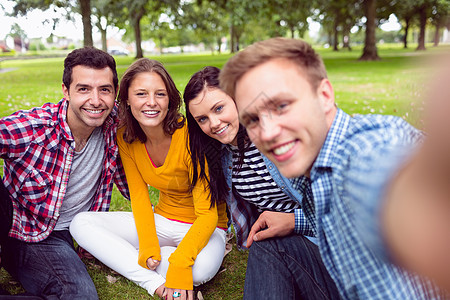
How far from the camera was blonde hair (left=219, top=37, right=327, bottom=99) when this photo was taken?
1.52 m

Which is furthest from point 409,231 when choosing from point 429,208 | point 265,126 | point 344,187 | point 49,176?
point 49,176

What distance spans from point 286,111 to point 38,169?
200 cm

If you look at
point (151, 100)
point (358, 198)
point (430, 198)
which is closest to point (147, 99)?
point (151, 100)

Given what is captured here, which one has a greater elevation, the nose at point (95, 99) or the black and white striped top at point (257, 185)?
the nose at point (95, 99)

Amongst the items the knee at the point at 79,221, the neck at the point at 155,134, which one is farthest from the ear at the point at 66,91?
the knee at the point at 79,221

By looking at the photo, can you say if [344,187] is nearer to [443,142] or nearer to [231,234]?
[443,142]

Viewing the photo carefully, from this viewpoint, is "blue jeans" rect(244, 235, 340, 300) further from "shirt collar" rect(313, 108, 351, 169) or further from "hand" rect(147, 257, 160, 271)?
"shirt collar" rect(313, 108, 351, 169)

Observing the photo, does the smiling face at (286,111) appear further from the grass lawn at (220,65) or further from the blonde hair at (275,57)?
Answer: the grass lawn at (220,65)

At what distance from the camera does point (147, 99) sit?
2.79 m

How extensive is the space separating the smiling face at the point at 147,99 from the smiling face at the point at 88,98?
0.72 ft

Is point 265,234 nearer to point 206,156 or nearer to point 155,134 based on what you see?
point 206,156

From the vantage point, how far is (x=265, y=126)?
4.87ft

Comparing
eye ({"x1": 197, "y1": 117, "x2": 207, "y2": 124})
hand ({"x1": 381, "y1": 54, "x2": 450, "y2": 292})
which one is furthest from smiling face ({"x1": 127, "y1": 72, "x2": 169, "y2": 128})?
hand ({"x1": 381, "y1": 54, "x2": 450, "y2": 292})

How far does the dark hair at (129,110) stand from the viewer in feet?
9.27
